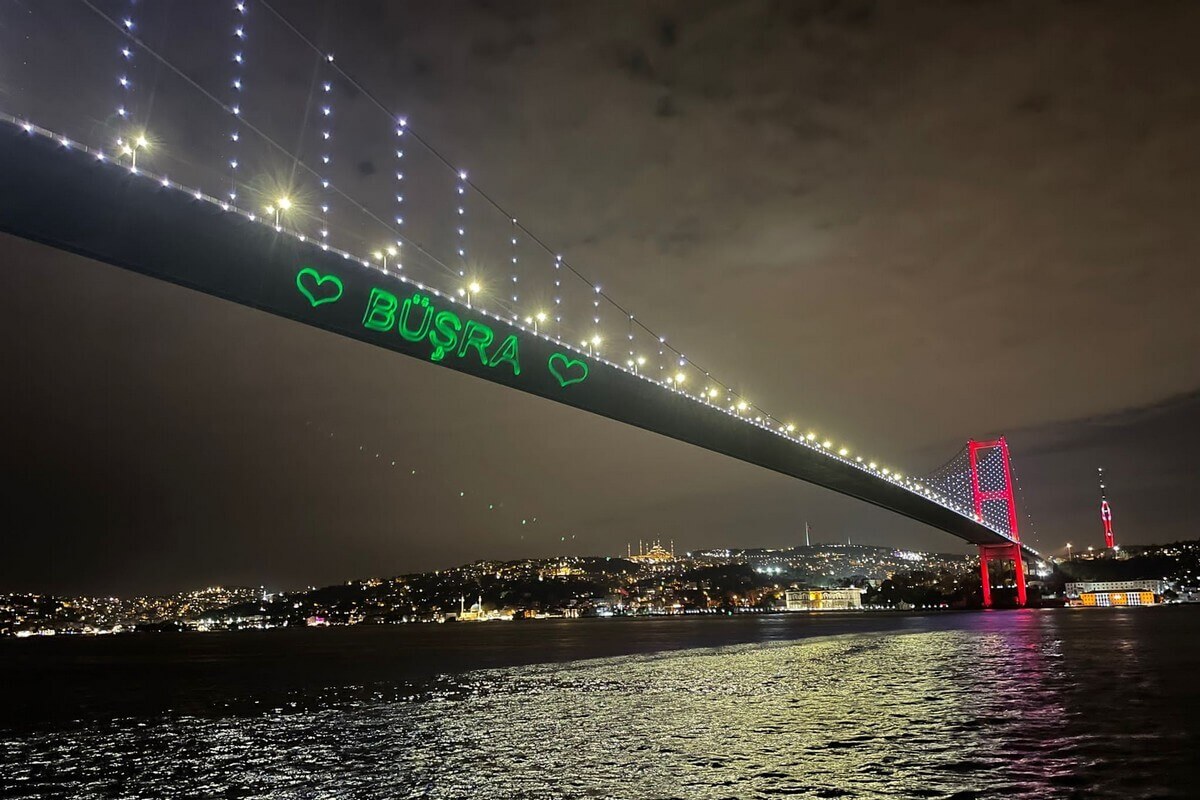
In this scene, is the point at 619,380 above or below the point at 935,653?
above

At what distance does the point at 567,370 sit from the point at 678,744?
2088 centimetres

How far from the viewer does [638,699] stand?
1448 centimetres

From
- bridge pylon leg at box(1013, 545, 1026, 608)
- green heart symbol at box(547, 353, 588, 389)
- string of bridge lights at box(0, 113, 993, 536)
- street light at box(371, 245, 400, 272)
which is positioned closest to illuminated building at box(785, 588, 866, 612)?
bridge pylon leg at box(1013, 545, 1026, 608)

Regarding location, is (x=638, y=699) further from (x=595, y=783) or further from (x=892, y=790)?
(x=892, y=790)

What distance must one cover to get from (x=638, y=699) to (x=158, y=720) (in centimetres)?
843

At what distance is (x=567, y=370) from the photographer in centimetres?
2980

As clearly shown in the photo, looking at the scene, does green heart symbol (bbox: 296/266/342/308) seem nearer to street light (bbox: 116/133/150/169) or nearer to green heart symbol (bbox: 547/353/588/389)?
street light (bbox: 116/133/150/169)

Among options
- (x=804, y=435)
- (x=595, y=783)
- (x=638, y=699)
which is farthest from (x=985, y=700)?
(x=804, y=435)

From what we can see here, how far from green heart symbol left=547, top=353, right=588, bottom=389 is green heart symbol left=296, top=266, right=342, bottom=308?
30.4 feet

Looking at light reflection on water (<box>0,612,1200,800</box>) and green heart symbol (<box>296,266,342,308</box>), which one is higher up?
green heart symbol (<box>296,266,342,308</box>)

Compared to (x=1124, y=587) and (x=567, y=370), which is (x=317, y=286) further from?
(x=1124, y=587)

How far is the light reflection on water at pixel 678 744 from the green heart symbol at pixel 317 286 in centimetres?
949

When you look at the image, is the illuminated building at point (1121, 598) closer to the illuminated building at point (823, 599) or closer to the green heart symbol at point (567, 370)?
the illuminated building at point (823, 599)

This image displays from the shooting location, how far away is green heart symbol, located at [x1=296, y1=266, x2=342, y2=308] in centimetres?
2016
